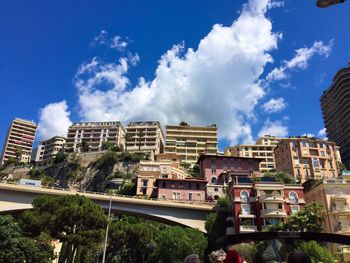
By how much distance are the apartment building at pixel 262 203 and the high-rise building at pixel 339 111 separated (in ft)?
288

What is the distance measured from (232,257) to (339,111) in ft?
496

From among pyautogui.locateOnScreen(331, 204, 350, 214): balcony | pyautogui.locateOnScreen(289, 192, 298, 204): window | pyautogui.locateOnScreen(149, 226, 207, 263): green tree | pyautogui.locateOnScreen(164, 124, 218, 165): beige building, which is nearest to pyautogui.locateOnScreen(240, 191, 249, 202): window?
pyautogui.locateOnScreen(289, 192, 298, 204): window

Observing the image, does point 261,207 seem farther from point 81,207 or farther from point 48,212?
point 48,212

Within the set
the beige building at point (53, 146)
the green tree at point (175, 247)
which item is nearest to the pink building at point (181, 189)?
the green tree at point (175, 247)

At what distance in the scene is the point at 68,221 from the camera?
40.6 m

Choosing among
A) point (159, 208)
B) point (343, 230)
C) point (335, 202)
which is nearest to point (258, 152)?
point (159, 208)

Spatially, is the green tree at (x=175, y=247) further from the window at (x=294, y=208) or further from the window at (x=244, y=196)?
the window at (x=294, y=208)

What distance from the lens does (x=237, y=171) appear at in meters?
80.2

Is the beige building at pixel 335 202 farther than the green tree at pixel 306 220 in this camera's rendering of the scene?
Yes

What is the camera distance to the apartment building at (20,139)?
7136 inches

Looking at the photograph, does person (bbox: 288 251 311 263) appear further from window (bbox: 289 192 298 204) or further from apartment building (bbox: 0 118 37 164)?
apartment building (bbox: 0 118 37 164)

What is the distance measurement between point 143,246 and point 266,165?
77.8 m

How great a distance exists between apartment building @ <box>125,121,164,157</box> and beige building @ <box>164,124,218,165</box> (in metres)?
8.43

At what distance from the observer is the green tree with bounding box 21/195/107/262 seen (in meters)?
40.0
